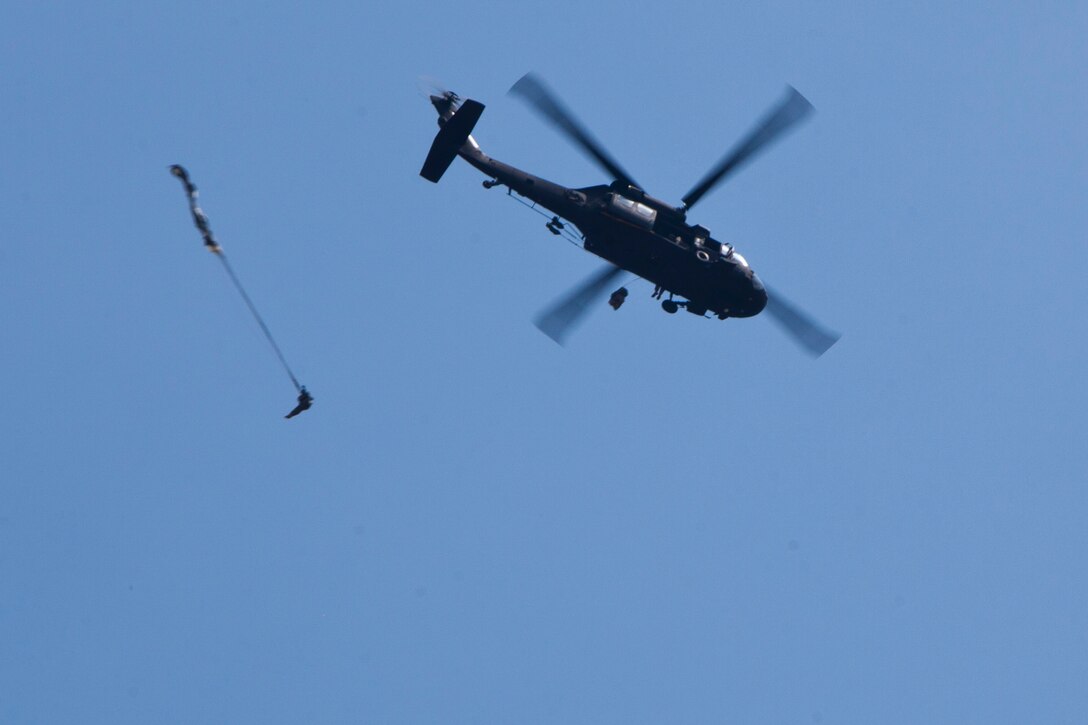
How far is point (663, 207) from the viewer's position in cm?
2825

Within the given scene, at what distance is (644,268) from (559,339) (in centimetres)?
223

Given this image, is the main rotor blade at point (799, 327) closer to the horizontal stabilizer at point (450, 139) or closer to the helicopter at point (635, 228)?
the helicopter at point (635, 228)

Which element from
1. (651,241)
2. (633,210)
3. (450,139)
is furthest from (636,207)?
(450,139)

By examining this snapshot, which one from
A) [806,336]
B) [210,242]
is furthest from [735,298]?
[210,242]

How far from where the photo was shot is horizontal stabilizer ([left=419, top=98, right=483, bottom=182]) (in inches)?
1139

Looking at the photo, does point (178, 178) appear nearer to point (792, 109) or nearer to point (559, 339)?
point (559, 339)

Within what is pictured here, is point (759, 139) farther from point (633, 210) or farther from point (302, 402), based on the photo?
point (302, 402)

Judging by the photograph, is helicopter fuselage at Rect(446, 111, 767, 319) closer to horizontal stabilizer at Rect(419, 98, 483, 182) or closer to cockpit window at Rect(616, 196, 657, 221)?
cockpit window at Rect(616, 196, 657, 221)

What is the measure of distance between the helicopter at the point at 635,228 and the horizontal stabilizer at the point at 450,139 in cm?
2

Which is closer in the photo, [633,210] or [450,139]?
[633,210]

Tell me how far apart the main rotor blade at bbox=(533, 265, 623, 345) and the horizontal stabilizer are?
388 centimetres

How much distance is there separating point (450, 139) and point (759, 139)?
632 centimetres

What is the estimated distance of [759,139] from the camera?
28.2 metres

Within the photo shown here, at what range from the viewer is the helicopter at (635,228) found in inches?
1104
